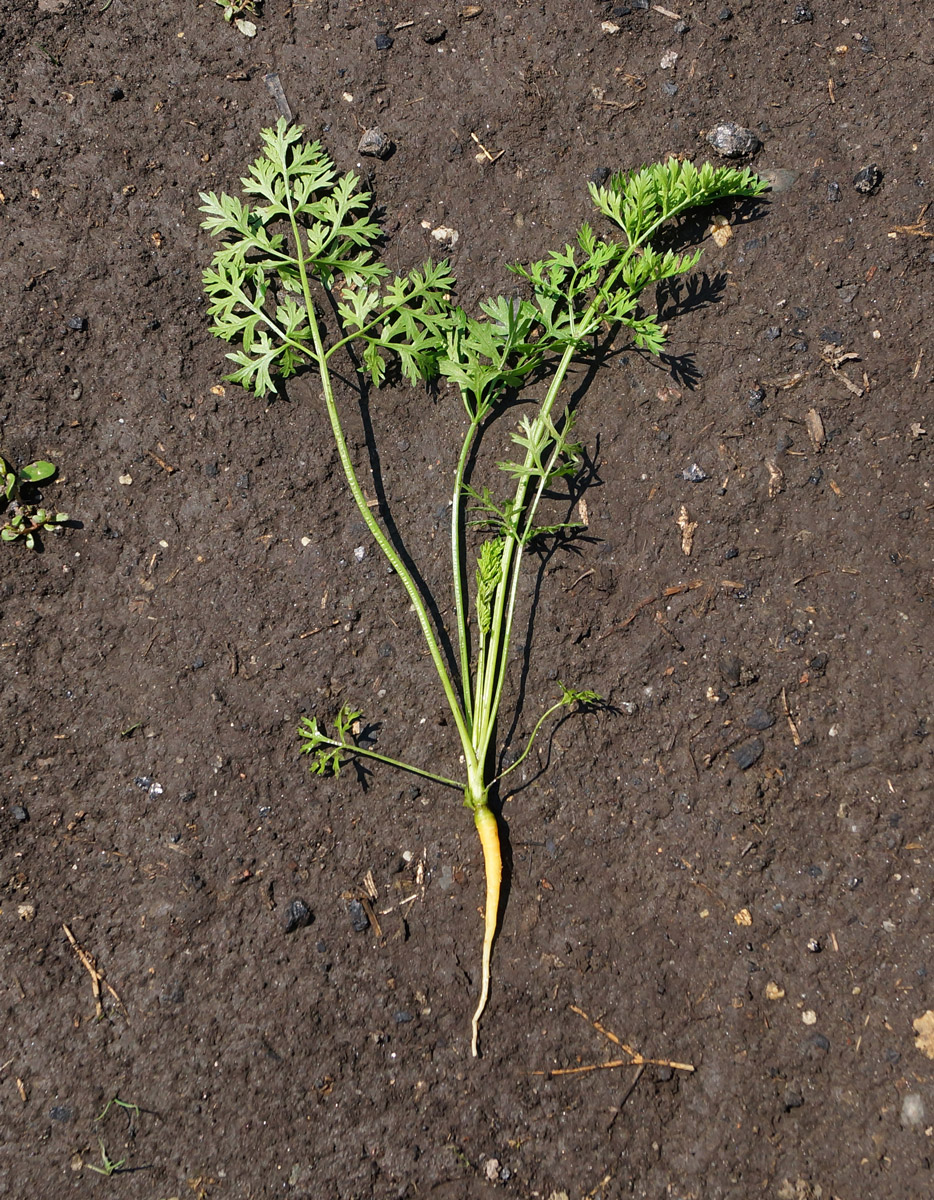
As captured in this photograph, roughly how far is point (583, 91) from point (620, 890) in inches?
127

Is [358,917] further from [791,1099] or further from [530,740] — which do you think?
[791,1099]

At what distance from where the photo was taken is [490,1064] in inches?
107

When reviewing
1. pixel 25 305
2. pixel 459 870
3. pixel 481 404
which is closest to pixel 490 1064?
pixel 459 870

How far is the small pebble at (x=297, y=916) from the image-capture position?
2.82 meters

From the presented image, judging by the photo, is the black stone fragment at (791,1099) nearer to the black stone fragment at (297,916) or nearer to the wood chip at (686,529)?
the black stone fragment at (297,916)

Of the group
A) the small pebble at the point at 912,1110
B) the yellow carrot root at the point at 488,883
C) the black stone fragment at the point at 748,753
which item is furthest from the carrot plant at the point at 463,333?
the small pebble at the point at 912,1110

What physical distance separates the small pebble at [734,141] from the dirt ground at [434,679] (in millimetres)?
61

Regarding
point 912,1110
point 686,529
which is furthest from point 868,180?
point 912,1110

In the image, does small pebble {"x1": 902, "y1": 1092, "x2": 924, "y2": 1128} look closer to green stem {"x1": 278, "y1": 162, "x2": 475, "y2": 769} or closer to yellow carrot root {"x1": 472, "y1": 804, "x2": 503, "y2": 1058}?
yellow carrot root {"x1": 472, "y1": 804, "x2": 503, "y2": 1058}

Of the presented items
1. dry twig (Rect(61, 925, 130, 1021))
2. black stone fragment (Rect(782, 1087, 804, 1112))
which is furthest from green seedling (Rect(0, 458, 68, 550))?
black stone fragment (Rect(782, 1087, 804, 1112))

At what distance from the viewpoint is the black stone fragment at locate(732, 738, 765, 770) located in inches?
114

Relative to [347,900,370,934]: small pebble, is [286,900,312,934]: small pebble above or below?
above

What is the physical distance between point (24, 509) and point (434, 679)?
1.75 meters

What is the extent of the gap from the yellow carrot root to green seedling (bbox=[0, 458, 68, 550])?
2.02m
